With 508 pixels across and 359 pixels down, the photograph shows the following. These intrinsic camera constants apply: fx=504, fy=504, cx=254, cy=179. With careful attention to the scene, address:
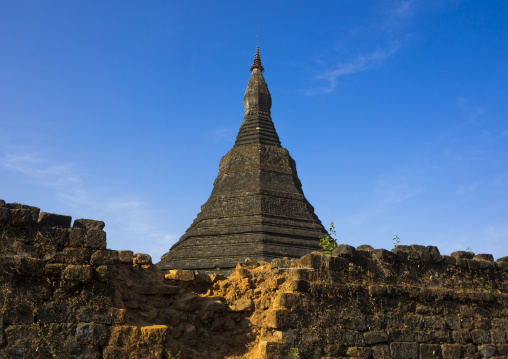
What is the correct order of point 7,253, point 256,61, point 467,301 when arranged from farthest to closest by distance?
point 256,61 → point 467,301 → point 7,253

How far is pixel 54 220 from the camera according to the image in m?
6.66

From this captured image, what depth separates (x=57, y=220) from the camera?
22.0ft

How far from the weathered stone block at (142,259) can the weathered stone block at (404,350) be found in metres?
4.06

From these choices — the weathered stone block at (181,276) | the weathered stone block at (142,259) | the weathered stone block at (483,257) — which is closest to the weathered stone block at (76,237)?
the weathered stone block at (142,259)

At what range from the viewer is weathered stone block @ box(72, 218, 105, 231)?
22.8 ft

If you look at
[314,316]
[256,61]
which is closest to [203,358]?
[314,316]

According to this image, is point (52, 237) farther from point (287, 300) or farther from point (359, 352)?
point (359, 352)

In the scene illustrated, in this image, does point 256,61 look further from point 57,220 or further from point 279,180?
point 57,220

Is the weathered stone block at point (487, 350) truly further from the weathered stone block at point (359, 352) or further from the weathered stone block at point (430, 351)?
the weathered stone block at point (359, 352)

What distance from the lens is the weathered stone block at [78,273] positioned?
6.38 meters

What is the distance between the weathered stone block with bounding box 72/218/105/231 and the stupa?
10693 mm

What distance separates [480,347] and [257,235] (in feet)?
34.7

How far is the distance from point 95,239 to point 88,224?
0.40 meters

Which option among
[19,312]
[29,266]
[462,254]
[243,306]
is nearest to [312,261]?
[243,306]
